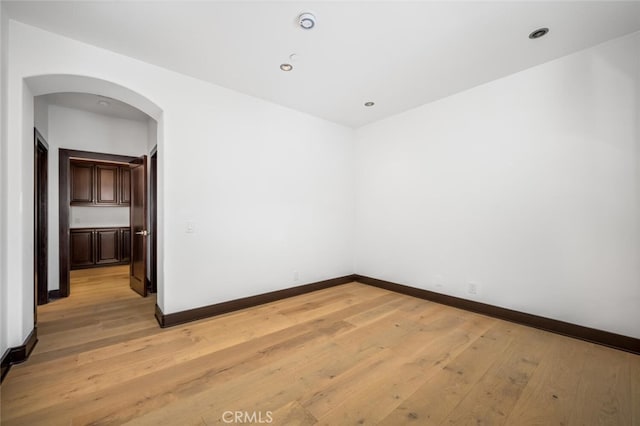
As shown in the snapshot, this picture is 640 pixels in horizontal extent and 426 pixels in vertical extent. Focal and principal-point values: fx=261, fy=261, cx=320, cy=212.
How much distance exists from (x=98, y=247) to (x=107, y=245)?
0.18 metres

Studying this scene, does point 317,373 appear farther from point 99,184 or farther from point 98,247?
point 99,184

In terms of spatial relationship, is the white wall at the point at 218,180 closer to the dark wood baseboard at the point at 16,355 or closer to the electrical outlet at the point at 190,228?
the electrical outlet at the point at 190,228

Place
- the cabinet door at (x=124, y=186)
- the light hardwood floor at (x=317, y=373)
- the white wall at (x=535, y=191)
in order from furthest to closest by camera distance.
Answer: the cabinet door at (x=124, y=186), the white wall at (x=535, y=191), the light hardwood floor at (x=317, y=373)

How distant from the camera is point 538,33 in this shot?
2.34 meters

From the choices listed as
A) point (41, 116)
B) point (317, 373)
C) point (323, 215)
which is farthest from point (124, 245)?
point (317, 373)

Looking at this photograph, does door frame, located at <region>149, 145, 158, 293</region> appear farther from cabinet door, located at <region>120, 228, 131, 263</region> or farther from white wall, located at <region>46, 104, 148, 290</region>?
cabinet door, located at <region>120, 228, 131, 263</region>

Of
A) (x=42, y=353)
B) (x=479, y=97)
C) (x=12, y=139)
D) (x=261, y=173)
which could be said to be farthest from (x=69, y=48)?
(x=479, y=97)

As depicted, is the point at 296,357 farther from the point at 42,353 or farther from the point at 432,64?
the point at 432,64

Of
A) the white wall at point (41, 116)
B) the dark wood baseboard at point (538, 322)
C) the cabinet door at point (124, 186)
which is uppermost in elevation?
the white wall at point (41, 116)

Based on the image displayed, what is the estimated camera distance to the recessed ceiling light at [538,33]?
7.57 ft

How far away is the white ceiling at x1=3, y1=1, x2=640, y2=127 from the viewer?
2.06 m

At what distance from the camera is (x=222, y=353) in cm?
236

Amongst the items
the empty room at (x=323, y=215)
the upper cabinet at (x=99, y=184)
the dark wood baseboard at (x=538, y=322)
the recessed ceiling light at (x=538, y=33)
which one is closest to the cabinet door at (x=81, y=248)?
the upper cabinet at (x=99, y=184)

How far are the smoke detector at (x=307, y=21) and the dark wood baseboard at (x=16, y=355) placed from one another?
3571 millimetres
